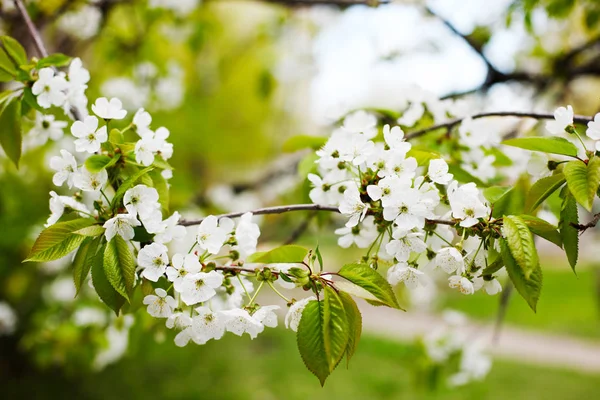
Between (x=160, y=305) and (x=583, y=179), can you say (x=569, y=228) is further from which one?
(x=160, y=305)

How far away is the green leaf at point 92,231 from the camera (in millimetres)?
1026

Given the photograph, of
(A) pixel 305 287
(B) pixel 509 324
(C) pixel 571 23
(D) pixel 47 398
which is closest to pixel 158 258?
(A) pixel 305 287

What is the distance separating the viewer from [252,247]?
A: 1.17 metres

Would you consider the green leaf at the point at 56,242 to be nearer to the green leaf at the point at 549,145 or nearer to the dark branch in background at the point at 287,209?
the dark branch in background at the point at 287,209

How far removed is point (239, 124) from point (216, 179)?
232cm

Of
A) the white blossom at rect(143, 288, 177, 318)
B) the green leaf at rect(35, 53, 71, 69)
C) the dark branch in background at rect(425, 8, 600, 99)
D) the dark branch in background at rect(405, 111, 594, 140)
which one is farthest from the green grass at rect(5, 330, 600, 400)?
the white blossom at rect(143, 288, 177, 318)

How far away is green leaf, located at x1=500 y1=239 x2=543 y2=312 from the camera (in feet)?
3.04

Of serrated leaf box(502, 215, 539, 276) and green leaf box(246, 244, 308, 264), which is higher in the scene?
serrated leaf box(502, 215, 539, 276)

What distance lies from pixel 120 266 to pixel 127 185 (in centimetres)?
18

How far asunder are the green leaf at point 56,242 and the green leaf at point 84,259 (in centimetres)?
2

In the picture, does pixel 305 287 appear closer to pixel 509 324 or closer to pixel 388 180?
pixel 388 180

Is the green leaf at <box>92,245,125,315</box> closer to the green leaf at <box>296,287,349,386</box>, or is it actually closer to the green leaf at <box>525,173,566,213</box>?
the green leaf at <box>296,287,349,386</box>

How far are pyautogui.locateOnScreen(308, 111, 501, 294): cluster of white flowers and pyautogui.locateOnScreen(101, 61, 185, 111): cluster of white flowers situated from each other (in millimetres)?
2923

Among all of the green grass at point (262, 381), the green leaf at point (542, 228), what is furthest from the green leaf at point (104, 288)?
the green grass at point (262, 381)
